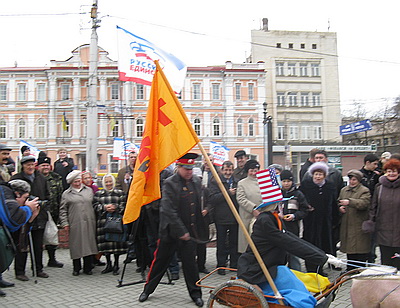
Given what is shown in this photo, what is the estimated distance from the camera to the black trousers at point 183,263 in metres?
5.59

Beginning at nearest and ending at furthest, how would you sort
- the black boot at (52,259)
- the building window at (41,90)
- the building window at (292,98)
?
1. the black boot at (52,259)
2. the building window at (41,90)
3. the building window at (292,98)

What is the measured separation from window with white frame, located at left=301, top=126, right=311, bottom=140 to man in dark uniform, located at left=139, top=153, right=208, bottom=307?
49775mm

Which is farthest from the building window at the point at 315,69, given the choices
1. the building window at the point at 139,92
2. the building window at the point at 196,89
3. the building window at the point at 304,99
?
the building window at the point at 139,92

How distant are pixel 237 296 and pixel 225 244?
3.48 meters

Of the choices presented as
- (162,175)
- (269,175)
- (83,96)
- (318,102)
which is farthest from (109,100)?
(269,175)

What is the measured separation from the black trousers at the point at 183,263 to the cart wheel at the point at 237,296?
1.22m

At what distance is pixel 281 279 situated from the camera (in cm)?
420

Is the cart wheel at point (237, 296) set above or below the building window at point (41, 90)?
below

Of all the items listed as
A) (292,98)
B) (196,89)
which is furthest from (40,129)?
(292,98)

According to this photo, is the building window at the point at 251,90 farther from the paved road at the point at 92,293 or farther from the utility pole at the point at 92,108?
the paved road at the point at 92,293

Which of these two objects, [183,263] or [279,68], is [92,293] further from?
[279,68]

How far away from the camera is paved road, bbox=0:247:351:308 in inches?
225

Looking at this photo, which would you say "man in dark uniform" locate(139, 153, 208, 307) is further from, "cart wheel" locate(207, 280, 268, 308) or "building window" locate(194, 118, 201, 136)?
"building window" locate(194, 118, 201, 136)

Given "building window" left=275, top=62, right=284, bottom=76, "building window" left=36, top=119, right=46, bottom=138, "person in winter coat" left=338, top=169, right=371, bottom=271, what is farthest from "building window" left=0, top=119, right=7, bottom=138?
"person in winter coat" left=338, top=169, right=371, bottom=271
